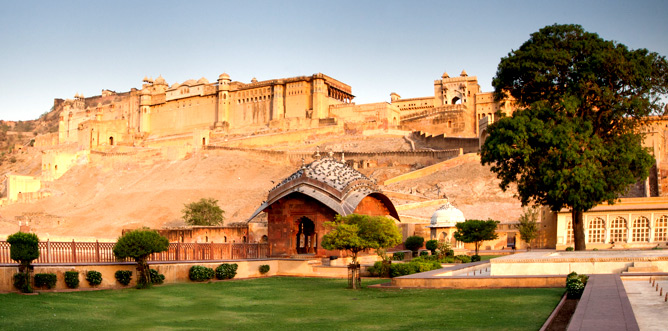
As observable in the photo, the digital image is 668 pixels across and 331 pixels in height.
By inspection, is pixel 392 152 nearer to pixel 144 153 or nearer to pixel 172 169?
pixel 172 169

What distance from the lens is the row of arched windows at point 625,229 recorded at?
32594 millimetres

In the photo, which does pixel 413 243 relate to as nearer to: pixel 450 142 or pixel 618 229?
pixel 618 229

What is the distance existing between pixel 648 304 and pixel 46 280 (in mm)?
13628

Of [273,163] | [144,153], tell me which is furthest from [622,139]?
[144,153]

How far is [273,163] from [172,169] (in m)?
12.0

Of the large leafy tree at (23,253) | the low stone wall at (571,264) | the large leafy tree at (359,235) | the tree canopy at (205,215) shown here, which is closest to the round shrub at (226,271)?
the large leafy tree at (359,235)

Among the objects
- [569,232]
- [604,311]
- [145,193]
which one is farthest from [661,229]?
[145,193]

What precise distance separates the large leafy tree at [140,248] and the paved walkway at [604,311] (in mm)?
11629

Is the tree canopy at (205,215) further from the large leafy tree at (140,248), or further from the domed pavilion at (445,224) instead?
the large leafy tree at (140,248)

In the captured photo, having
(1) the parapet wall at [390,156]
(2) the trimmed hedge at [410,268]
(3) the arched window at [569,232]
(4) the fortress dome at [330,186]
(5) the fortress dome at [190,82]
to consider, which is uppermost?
(5) the fortress dome at [190,82]

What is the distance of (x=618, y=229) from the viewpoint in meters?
33.4

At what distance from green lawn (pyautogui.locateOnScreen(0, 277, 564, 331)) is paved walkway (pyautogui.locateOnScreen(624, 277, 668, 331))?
57.3 inches

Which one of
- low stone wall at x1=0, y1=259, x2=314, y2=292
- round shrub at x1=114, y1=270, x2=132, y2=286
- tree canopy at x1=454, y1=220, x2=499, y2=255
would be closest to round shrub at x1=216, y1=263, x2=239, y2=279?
low stone wall at x1=0, y1=259, x2=314, y2=292

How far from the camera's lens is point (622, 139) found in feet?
81.0
